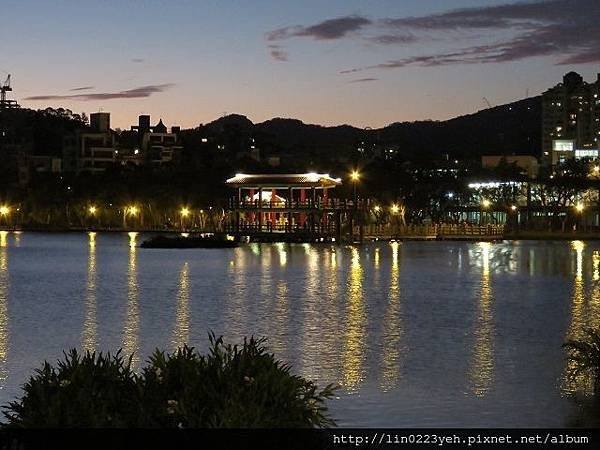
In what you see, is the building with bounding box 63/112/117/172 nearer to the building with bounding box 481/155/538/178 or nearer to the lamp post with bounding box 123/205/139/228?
the lamp post with bounding box 123/205/139/228

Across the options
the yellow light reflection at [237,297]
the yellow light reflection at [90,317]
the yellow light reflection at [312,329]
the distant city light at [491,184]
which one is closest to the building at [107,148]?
the distant city light at [491,184]

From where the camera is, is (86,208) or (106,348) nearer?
(106,348)

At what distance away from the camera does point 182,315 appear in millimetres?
31750

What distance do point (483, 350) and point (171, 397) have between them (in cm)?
1375

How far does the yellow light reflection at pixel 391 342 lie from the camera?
64.0 ft

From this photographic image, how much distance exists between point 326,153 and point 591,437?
179966 mm

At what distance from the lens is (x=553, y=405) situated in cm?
1698

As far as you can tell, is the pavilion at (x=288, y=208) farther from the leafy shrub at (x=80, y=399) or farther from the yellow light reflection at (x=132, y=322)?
the leafy shrub at (x=80, y=399)

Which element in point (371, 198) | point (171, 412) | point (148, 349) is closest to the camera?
point (171, 412)

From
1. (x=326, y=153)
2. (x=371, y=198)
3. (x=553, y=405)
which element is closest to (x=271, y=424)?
(x=553, y=405)

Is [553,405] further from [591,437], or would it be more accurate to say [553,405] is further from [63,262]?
[63,262]

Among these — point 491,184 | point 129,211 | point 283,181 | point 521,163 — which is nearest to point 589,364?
point 283,181

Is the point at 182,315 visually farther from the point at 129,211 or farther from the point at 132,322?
the point at 129,211

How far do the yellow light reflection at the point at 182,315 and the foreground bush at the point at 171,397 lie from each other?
12.5 m
